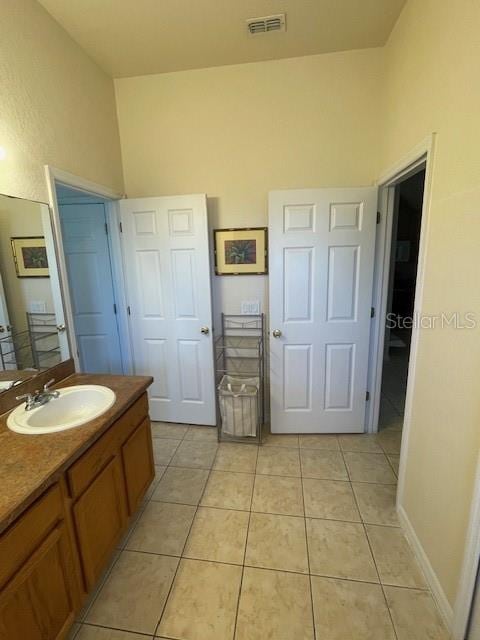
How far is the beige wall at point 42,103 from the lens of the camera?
4.95ft

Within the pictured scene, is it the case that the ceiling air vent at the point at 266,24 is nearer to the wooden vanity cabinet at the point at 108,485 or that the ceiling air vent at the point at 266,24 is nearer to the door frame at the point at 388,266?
the door frame at the point at 388,266

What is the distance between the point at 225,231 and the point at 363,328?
4.44 ft

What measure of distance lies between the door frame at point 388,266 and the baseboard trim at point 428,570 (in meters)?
0.12

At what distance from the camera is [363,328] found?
93.7 inches

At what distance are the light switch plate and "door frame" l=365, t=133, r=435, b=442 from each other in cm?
92

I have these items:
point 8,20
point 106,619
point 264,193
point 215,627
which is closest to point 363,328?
point 264,193

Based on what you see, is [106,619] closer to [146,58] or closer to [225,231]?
[225,231]

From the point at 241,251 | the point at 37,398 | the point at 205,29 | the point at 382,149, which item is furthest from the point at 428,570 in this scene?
the point at 205,29

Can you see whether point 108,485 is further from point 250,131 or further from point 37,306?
point 250,131

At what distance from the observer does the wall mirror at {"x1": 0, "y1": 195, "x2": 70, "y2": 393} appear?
59.4 inches

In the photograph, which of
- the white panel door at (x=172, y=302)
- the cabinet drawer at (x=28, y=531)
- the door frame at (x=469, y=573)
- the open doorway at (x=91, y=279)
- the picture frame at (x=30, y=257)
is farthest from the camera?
the open doorway at (x=91, y=279)

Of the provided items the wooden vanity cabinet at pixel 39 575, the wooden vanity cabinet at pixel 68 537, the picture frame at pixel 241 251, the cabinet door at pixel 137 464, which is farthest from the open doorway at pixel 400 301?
the wooden vanity cabinet at pixel 39 575

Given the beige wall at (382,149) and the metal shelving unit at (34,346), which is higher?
the beige wall at (382,149)

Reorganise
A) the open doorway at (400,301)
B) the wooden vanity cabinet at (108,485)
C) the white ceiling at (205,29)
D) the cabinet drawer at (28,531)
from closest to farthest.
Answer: the cabinet drawer at (28,531), the wooden vanity cabinet at (108,485), the white ceiling at (205,29), the open doorway at (400,301)
